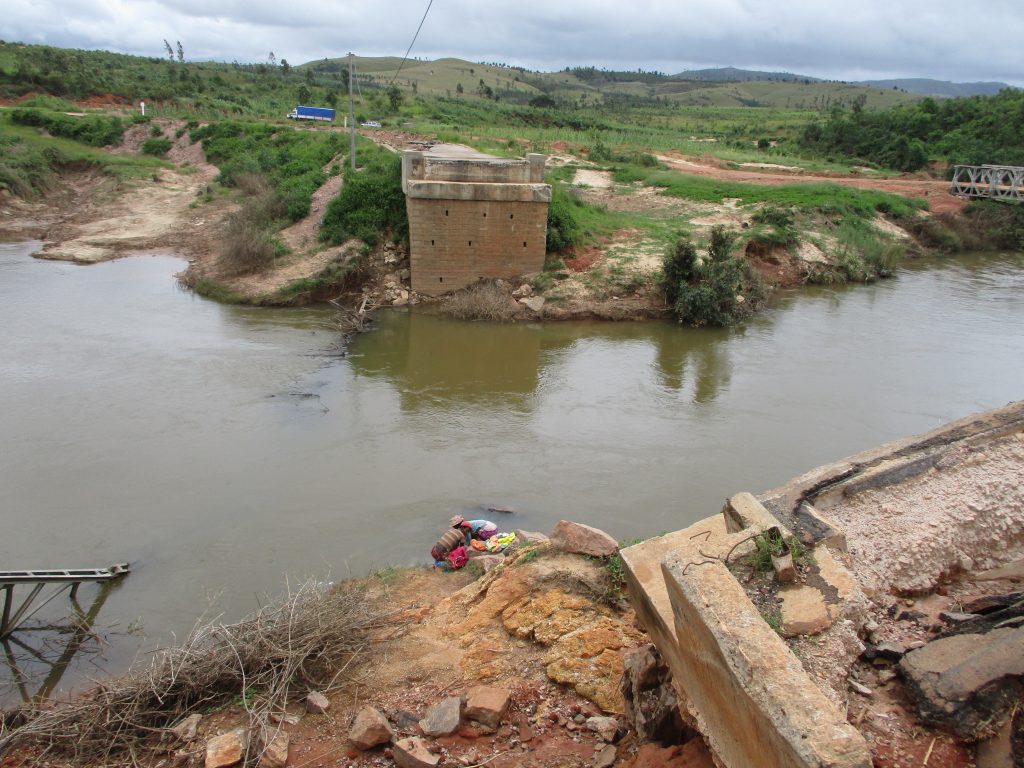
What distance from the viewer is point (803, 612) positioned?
3.64 meters

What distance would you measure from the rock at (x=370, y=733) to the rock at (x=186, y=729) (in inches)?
42.3

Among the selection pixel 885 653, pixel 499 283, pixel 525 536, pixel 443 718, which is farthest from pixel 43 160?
pixel 885 653

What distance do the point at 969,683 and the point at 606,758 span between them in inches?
73.1

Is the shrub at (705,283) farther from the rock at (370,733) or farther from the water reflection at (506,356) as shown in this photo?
the rock at (370,733)

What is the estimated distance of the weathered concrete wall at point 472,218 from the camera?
49.1ft

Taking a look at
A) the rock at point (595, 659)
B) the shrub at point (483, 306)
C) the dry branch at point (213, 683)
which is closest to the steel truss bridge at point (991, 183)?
the shrub at point (483, 306)

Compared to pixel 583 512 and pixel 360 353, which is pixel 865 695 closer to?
pixel 583 512

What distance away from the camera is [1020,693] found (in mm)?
3094

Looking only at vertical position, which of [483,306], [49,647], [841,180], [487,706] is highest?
[841,180]

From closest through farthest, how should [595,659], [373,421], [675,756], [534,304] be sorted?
1. [675,756]
2. [595,659]
3. [373,421]
4. [534,304]

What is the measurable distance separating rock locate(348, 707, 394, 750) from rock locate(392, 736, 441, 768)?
3.8 inches

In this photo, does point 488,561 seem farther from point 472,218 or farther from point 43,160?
point 43,160

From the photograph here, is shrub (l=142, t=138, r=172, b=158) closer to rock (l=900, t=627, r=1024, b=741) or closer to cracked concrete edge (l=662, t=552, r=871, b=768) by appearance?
cracked concrete edge (l=662, t=552, r=871, b=768)

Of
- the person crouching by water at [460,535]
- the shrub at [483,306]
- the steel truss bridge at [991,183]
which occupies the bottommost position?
the person crouching by water at [460,535]
